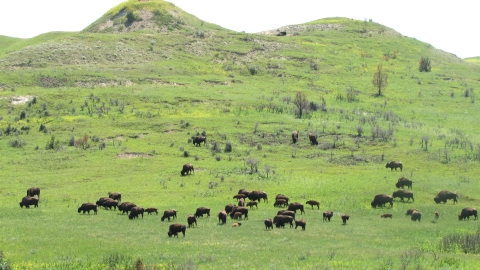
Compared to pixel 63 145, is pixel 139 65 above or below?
above

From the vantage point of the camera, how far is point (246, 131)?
7062cm

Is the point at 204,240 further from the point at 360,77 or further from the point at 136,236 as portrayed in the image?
the point at 360,77

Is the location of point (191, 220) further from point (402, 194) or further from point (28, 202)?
point (402, 194)

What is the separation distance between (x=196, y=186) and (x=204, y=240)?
20790mm

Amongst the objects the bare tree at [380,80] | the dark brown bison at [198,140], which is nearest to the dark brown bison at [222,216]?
the dark brown bison at [198,140]

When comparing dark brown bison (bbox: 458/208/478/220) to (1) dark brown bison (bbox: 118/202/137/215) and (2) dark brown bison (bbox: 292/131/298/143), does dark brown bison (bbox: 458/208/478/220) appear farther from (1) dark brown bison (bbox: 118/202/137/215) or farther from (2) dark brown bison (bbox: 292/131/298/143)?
(2) dark brown bison (bbox: 292/131/298/143)

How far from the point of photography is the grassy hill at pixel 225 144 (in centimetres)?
2612

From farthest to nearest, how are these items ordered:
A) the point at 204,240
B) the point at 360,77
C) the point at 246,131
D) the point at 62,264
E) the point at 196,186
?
the point at 360,77
the point at 246,131
the point at 196,186
the point at 204,240
the point at 62,264

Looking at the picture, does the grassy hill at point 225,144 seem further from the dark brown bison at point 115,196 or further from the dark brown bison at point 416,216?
the dark brown bison at point 115,196

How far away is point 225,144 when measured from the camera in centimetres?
6512

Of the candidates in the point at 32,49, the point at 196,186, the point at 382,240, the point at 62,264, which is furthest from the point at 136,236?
the point at 32,49

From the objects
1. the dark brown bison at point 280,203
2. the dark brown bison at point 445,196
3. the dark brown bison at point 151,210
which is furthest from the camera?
the dark brown bison at point 445,196

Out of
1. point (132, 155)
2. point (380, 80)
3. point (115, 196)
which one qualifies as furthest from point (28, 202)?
point (380, 80)

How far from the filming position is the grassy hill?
1029 inches
